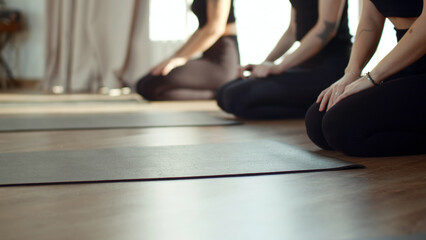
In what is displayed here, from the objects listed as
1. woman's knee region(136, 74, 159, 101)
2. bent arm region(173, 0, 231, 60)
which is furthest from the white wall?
bent arm region(173, 0, 231, 60)

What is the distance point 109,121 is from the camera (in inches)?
86.0

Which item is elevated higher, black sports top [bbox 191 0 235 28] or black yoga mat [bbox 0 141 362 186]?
black sports top [bbox 191 0 235 28]

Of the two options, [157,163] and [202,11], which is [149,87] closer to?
[202,11]

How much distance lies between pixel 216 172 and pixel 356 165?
276mm

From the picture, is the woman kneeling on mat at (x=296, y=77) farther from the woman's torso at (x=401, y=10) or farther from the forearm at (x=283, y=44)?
the woman's torso at (x=401, y=10)

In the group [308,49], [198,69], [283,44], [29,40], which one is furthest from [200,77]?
[29,40]

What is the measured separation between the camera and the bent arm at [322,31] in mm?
1965

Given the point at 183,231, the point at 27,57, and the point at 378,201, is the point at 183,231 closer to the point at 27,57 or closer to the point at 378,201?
the point at 378,201

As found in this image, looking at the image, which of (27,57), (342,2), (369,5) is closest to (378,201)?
(369,5)

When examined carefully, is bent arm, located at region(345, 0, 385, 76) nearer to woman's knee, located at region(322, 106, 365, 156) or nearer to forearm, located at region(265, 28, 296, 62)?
woman's knee, located at region(322, 106, 365, 156)

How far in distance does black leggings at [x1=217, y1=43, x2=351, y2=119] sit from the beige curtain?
8.49ft

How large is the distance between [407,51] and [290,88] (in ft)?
3.26

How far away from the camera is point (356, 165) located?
1.11 metres

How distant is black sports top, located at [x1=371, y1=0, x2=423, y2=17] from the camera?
130cm
